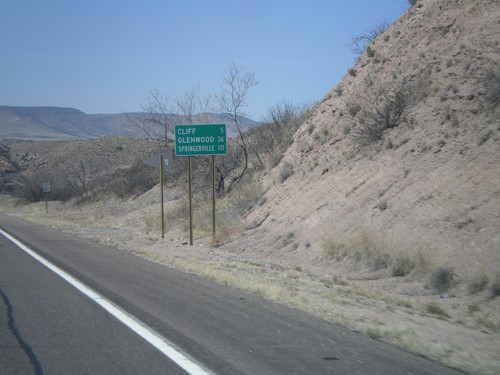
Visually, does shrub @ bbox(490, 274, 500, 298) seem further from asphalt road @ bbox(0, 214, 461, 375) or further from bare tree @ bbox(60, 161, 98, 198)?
bare tree @ bbox(60, 161, 98, 198)

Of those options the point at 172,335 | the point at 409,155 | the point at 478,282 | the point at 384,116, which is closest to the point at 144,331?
the point at 172,335

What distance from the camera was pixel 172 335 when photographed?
7977 millimetres

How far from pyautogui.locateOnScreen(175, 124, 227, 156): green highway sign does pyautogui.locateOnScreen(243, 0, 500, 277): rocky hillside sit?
3436mm

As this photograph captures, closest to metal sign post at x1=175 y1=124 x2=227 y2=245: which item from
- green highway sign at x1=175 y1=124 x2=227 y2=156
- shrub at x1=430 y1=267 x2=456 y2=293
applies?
green highway sign at x1=175 y1=124 x2=227 y2=156

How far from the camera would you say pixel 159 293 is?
436 inches

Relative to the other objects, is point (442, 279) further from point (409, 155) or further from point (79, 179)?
point (79, 179)

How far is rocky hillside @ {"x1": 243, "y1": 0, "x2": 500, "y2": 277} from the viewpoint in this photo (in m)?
14.5

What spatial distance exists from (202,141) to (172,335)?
15.2 m

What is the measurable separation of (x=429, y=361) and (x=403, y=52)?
67.6 feet

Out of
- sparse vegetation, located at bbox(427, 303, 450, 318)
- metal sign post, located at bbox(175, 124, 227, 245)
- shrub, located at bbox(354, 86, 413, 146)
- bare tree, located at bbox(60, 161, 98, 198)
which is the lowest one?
sparse vegetation, located at bbox(427, 303, 450, 318)

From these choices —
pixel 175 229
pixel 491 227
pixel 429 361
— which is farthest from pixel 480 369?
pixel 175 229

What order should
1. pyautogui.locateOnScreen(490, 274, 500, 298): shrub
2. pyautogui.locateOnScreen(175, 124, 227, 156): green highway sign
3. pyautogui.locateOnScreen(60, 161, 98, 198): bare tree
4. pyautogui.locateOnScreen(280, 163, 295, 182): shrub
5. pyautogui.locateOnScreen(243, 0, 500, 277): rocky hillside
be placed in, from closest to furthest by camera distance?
pyautogui.locateOnScreen(490, 274, 500, 298): shrub < pyautogui.locateOnScreen(243, 0, 500, 277): rocky hillside < pyautogui.locateOnScreen(175, 124, 227, 156): green highway sign < pyautogui.locateOnScreen(280, 163, 295, 182): shrub < pyautogui.locateOnScreen(60, 161, 98, 198): bare tree

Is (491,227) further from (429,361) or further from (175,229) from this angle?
(175,229)

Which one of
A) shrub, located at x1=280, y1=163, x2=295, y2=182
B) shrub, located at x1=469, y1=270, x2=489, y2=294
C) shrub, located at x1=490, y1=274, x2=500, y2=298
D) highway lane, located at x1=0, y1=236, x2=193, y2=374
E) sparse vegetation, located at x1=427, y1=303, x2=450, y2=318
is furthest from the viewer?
shrub, located at x1=280, y1=163, x2=295, y2=182
